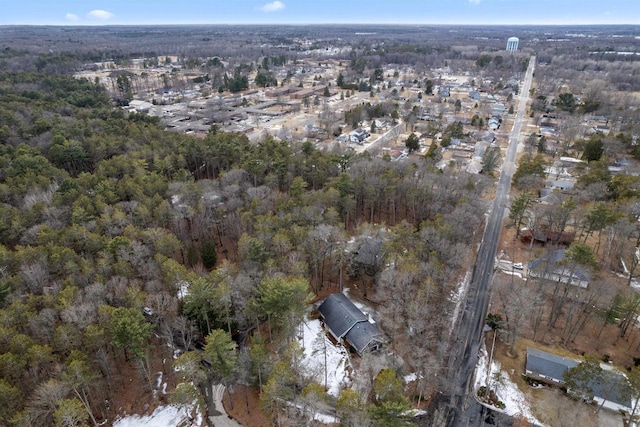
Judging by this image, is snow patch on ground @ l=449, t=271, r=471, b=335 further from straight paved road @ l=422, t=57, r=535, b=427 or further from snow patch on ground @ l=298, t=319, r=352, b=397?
snow patch on ground @ l=298, t=319, r=352, b=397

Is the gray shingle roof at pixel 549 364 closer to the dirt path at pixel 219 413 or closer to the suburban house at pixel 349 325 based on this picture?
the suburban house at pixel 349 325

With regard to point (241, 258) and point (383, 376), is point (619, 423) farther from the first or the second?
point (241, 258)

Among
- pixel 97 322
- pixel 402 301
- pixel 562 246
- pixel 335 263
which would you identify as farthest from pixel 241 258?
pixel 562 246

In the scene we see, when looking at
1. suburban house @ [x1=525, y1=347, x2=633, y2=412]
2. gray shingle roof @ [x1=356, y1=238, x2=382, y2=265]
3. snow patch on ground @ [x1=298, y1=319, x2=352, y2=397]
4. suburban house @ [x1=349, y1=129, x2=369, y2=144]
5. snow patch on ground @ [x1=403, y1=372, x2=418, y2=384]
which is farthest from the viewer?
suburban house @ [x1=349, y1=129, x2=369, y2=144]

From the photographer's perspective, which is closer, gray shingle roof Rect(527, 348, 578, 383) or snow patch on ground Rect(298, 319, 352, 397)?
gray shingle roof Rect(527, 348, 578, 383)

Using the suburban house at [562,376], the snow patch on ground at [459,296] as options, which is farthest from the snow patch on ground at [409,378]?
the suburban house at [562,376]

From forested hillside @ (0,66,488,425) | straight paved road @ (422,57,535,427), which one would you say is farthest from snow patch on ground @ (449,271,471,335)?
forested hillside @ (0,66,488,425)

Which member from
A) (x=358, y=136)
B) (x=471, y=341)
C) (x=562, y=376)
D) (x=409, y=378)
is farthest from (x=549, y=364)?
(x=358, y=136)
